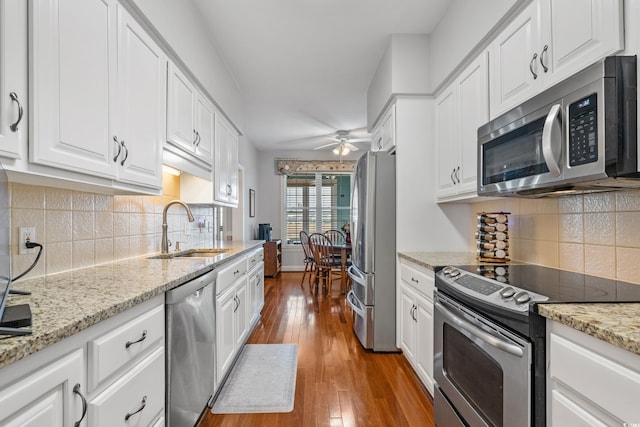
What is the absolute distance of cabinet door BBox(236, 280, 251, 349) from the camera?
8.16 ft

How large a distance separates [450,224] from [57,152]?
8.53 feet

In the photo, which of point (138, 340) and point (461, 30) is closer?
point (138, 340)

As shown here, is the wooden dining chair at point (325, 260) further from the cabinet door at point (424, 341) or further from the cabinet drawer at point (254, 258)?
the cabinet door at point (424, 341)

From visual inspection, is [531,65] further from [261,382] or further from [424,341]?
[261,382]

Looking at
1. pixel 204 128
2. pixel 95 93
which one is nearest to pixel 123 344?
pixel 95 93

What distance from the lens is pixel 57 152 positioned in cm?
110

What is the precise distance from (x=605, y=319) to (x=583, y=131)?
64 cm

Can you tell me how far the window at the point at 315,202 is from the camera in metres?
7.04

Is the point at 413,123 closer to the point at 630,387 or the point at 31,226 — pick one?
the point at 630,387

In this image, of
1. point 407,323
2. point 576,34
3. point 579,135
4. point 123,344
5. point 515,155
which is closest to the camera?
point 123,344

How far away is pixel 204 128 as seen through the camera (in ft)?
8.61

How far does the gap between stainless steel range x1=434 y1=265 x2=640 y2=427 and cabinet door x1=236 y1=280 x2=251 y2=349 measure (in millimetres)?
1450

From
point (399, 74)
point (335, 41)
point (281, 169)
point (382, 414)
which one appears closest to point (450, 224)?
point (399, 74)

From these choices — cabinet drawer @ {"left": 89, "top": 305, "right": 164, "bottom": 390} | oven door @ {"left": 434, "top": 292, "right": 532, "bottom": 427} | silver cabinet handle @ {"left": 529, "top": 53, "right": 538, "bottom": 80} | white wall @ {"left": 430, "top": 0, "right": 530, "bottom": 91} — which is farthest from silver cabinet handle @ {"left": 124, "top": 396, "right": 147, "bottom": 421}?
white wall @ {"left": 430, "top": 0, "right": 530, "bottom": 91}
